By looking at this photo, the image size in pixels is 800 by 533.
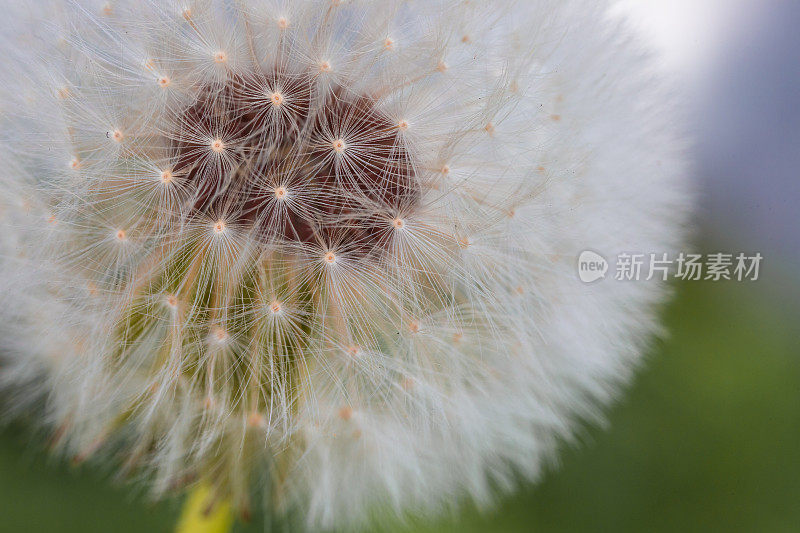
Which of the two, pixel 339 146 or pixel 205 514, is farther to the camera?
pixel 205 514

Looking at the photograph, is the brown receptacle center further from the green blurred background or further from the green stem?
the green blurred background

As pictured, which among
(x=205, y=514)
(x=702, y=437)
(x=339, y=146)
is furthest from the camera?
(x=702, y=437)

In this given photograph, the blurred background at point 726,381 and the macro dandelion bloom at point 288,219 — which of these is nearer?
the macro dandelion bloom at point 288,219

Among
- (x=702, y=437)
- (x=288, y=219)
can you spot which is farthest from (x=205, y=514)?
(x=702, y=437)

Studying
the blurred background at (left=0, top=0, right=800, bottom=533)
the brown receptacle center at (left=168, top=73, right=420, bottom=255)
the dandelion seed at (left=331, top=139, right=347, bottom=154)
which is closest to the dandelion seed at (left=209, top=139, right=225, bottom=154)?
the brown receptacle center at (left=168, top=73, right=420, bottom=255)

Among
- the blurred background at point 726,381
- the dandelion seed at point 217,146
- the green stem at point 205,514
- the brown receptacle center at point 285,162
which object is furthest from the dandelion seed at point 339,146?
the blurred background at point 726,381

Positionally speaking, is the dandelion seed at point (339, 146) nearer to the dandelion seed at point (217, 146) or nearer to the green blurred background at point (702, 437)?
the dandelion seed at point (217, 146)

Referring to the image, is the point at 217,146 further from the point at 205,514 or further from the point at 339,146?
the point at 205,514
